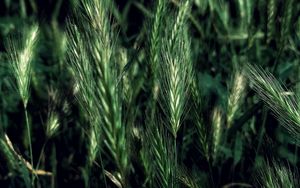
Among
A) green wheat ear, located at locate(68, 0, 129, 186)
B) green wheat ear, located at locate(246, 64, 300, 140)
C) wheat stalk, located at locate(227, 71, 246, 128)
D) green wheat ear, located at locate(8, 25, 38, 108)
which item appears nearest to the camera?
green wheat ear, located at locate(68, 0, 129, 186)

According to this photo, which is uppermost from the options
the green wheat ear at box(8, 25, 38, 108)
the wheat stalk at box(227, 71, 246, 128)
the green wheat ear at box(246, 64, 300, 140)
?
the green wheat ear at box(8, 25, 38, 108)

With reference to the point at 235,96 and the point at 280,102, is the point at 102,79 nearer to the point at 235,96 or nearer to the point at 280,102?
the point at 280,102

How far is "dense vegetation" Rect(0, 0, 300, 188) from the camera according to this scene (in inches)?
36.4

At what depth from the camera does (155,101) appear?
1.29 meters

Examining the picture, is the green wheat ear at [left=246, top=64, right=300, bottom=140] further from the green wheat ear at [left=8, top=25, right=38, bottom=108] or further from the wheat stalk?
the green wheat ear at [left=8, top=25, right=38, bottom=108]

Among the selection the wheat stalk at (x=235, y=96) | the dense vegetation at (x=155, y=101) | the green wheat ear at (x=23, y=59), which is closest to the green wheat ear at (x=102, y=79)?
the dense vegetation at (x=155, y=101)

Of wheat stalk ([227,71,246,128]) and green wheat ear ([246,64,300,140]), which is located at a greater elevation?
green wheat ear ([246,64,300,140])

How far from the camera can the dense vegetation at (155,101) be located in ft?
3.04

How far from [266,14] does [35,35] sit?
2.03ft

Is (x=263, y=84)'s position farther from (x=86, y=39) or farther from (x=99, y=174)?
(x=99, y=174)

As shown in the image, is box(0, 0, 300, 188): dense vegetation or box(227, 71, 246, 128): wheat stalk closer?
box(0, 0, 300, 188): dense vegetation

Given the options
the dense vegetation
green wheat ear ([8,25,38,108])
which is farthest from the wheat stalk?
green wheat ear ([8,25,38,108])

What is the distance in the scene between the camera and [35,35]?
1372 millimetres

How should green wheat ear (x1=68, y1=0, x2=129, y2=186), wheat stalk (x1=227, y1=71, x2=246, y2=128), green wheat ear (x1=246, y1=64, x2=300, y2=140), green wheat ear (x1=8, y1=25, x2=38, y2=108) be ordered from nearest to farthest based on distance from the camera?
1. green wheat ear (x1=68, y1=0, x2=129, y2=186)
2. green wheat ear (x1=246, y1=64, x2=300, y2=140)
3. green wheat ear (x1=8, y1=25, x2=38, y2=108)
4. wheat stalk (x1=227, y1=71, x2=246, y2=128)
